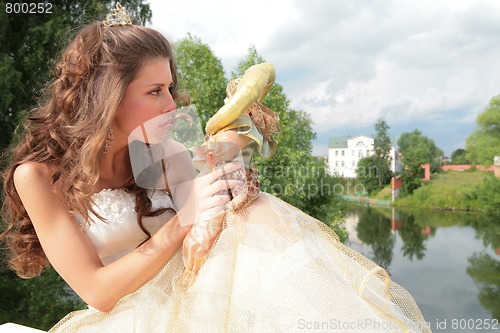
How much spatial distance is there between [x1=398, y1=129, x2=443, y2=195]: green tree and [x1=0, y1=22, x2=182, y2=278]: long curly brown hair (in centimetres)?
3278

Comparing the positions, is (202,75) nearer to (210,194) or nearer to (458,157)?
(210,194)

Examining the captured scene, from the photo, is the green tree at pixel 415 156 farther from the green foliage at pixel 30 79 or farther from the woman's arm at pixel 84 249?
the woman's arm at pixel 84 249

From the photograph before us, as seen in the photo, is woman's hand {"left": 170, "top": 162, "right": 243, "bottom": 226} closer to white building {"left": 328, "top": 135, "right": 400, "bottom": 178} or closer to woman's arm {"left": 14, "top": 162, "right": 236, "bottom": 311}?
woman's arm {"left": 14, "top": 162, "right": 236, "bottom": 311}

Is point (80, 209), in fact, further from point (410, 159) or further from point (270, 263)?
point (410, 159)

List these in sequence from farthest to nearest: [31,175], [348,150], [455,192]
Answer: [348,150], [455,192], [31,175]

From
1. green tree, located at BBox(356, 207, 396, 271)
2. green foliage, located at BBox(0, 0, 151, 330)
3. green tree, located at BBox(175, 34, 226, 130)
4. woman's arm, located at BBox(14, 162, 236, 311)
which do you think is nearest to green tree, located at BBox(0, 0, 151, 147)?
green foliage, located at BBox(0, 0, 151, 330)

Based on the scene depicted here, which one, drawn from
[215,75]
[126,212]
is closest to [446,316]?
[215,75]

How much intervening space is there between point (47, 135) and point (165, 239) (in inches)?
19.1

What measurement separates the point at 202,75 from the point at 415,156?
27649 millimetres

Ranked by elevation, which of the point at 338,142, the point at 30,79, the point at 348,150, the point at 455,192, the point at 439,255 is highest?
the point at 338,142

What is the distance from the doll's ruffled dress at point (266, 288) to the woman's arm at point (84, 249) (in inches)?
2.8

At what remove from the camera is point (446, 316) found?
699 inches

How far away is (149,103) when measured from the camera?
1.16 metres

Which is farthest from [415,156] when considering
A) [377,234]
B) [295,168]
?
[295,168]
